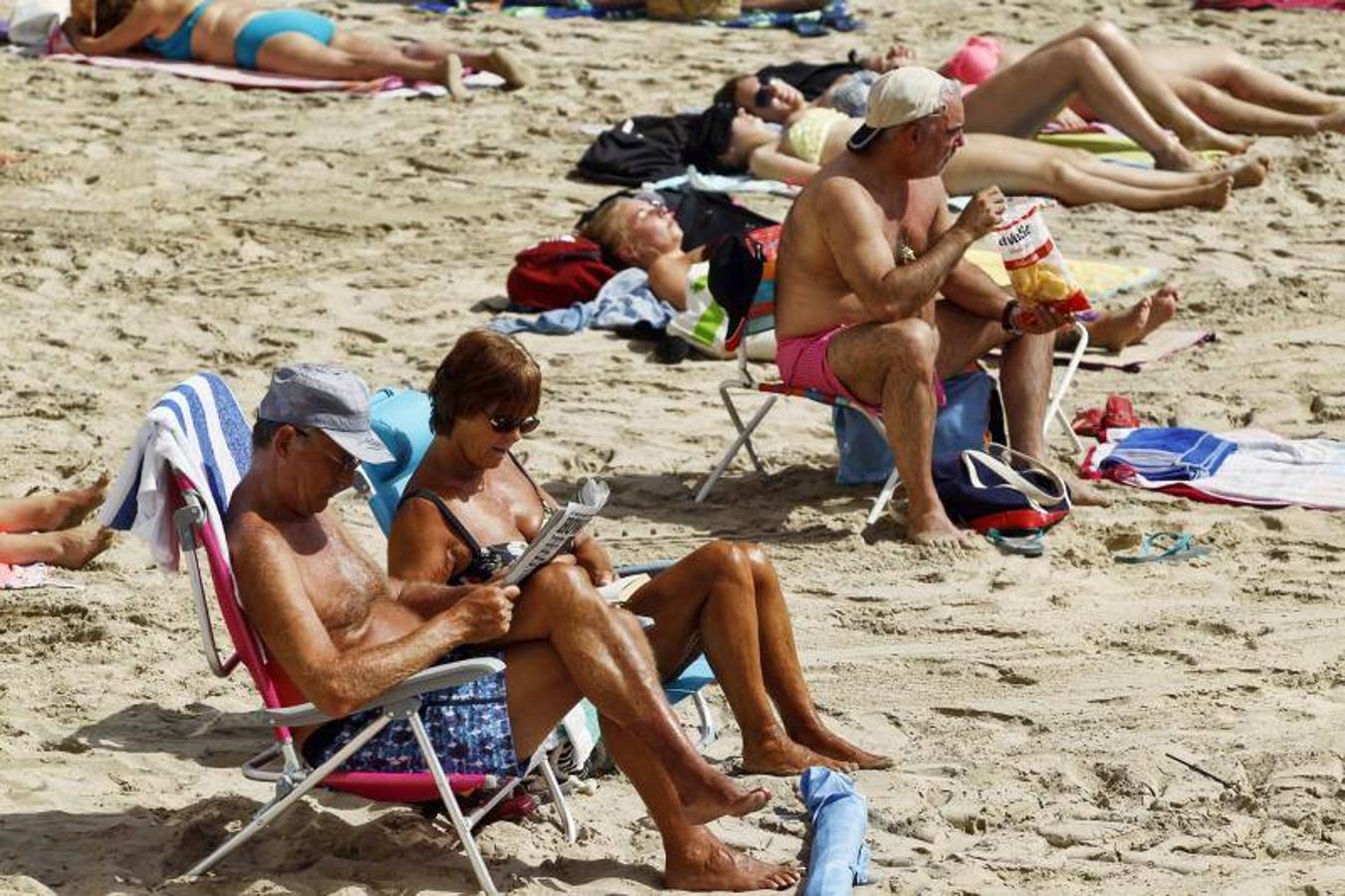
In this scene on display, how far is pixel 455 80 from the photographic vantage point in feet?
38.5

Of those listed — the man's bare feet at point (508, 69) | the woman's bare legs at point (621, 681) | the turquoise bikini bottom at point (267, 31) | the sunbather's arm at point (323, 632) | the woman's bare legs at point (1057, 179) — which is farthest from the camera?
the turquoise bikini bottom at point (267, 31)

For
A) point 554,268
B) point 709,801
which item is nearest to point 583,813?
point 709,801

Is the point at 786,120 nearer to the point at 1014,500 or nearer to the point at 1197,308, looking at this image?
the point at 1197,308

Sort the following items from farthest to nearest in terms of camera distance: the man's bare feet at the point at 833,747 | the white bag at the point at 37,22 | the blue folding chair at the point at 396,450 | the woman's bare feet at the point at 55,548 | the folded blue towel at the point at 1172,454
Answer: the white bag at the point at 37,22 < the folded blue towel at the point at 1172,454 < the woman's bare feet at the point at 55,548 < the blue folding chair at the point at 396,450 < the man's bare feet at the point at 833,747

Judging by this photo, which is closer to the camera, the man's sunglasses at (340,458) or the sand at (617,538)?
the man's sunglasses at (340,458)

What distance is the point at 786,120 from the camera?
1091cm

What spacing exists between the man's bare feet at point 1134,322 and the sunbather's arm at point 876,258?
1.86 metres

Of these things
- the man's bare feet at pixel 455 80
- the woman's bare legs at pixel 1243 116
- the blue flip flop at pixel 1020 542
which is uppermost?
the woman's bare legs at pixel 1243 116

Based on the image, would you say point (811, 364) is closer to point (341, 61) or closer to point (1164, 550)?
point (1164, 550)

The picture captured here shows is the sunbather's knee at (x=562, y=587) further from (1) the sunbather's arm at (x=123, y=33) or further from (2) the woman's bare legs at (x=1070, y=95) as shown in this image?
(1) the sunbather's arm at (x=123, y=33)

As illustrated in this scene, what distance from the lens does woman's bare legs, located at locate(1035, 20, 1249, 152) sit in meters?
10.5

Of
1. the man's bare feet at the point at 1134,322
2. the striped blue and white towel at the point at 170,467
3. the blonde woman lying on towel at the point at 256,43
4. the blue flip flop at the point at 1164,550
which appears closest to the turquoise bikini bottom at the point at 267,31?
the blonde woman lying on towel at the point at 256,43

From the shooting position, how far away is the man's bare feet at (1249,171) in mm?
10078

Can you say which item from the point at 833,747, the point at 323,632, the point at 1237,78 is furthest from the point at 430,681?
the point at 1237,78
